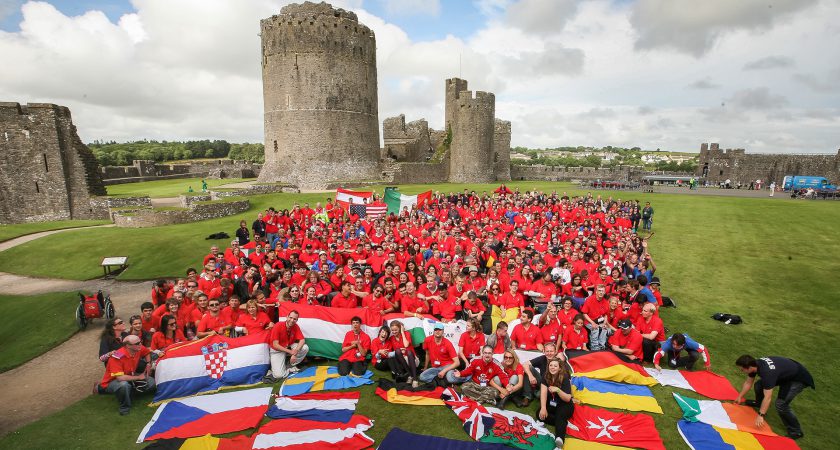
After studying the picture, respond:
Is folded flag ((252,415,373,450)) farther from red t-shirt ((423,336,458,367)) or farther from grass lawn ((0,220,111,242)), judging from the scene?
grass lawn ((0,220,111,242))

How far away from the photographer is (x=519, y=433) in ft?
23.0

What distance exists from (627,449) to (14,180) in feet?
121

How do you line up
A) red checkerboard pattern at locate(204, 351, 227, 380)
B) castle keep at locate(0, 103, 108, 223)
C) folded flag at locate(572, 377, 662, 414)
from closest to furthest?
folded flag at locate(572, 377, 662, 414), red checkerboard pattern at locate(204, 351, 227, 380), castle keep at locate(0, 103, 108, 223)

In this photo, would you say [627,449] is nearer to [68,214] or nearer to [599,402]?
[599,402]

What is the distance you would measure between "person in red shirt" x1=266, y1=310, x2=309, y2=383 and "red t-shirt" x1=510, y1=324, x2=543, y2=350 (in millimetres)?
4877

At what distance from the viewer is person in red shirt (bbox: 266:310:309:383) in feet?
29.9

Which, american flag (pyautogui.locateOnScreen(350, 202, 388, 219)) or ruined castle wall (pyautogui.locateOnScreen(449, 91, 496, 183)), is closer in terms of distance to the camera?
american flag (pyautogui.locateOnScreen(350, 202, 388, 219))

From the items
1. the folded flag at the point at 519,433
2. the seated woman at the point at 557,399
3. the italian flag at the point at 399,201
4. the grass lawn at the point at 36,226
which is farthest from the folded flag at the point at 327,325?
the grass lawn at the point at 36,226

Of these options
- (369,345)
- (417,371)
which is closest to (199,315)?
(369,345)

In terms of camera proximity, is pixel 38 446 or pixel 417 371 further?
pixel 417 371

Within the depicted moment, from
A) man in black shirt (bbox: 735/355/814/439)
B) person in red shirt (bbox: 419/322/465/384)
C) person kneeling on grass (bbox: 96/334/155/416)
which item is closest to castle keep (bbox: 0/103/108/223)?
person kneeling on grass (bbox: 96/334/155/416)

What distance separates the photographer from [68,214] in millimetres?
28625

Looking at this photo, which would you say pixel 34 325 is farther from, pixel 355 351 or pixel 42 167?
pixel 42 167

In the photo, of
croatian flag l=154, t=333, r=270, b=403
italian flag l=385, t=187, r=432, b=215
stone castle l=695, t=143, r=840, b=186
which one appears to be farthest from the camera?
stone castle l=695, t=143, r=840, b=186
